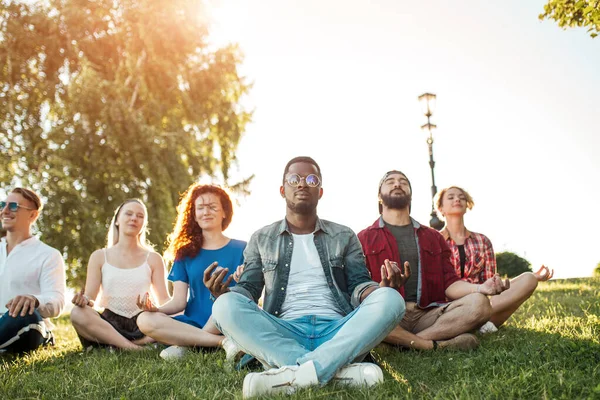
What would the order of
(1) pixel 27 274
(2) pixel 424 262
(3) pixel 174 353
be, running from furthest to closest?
(1) pixel 27 274, (2) pixel 424 262, (3) pixel 174 353

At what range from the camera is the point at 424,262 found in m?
5.51

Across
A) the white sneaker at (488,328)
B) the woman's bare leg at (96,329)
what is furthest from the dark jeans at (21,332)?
the white sneaker at (488,328)

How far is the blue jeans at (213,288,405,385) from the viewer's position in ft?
11.9

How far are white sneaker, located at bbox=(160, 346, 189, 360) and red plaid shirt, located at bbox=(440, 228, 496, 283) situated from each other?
3.30m

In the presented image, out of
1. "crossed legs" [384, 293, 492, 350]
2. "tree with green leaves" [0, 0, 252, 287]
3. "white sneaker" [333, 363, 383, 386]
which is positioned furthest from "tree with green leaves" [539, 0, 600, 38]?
"tree with green leaves" [0, 0, 252, 287]

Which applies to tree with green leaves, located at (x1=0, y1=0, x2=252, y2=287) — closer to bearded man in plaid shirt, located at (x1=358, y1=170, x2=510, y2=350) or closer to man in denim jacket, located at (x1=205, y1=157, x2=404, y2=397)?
bearded man in plaid shirt, located at (x1=358, y1=170, x2=510, y2=350)

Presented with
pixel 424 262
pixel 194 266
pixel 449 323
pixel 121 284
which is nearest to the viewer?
pixel 449 323

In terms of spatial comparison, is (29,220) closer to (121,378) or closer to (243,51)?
(121,378)

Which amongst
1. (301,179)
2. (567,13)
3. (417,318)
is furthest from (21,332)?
(567,13)

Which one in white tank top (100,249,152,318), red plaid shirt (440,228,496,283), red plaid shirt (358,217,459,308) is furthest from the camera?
red plaid shirt (440,228,496,283)

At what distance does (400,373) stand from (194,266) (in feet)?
8.54

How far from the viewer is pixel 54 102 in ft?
57.5

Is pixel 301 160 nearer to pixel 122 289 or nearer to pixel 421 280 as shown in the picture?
pixel 421 280

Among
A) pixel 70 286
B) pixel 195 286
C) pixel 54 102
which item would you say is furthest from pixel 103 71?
pixel 195 286
